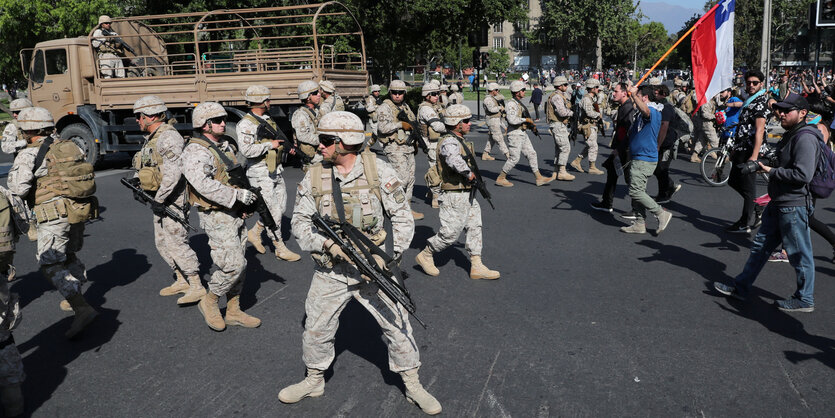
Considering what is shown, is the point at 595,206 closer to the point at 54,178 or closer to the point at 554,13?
the point at 54,178

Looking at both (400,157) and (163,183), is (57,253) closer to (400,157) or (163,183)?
(163,183)

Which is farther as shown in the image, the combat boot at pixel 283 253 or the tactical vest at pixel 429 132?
the tactical vest at pixel 429 132

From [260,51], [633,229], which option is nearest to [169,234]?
[633,229]

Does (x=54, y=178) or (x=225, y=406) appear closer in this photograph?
(x=225, y=406)

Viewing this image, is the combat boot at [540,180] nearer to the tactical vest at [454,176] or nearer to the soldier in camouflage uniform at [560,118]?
the soldier in camouflage uniform at [560,118]

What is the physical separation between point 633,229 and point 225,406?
5.37m

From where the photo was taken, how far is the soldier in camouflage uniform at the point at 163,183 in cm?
499

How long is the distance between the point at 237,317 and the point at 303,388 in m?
1.47

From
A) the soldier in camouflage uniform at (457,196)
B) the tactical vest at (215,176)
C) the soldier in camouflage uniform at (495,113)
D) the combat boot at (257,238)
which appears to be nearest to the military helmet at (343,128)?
the tactical vest at (215,176)

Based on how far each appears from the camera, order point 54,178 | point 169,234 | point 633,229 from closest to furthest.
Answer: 1. point 54,178
2. point 169,234
3. point 633,229

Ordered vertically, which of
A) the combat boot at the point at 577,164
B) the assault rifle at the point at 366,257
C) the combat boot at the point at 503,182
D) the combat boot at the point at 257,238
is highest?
the assault rifle at the point at 366,257

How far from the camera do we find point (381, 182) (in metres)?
3.47

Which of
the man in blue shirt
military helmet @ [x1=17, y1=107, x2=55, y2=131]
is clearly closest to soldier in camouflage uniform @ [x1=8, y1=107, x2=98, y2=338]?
military helmet @ [x1=17, y1=107, x2=55, y2=131]

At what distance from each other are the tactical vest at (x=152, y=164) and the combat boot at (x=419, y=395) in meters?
3.11
